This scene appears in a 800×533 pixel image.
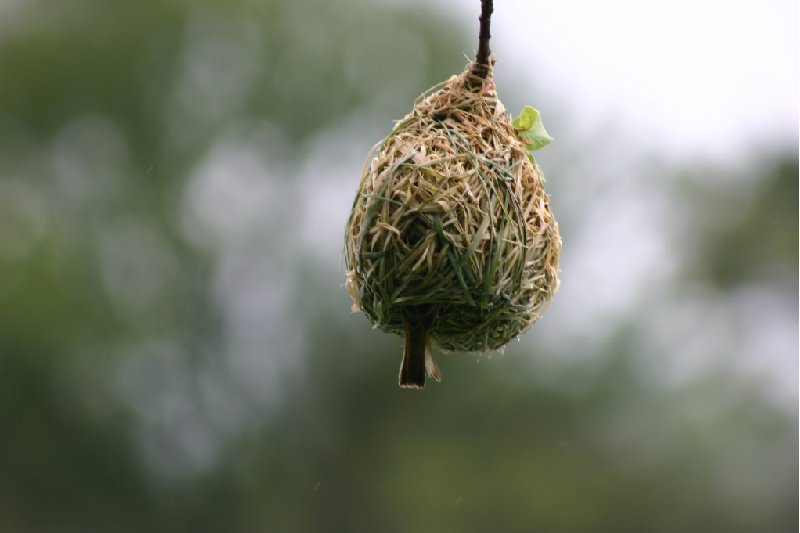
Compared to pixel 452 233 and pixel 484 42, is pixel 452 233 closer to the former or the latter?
pixel 452 233

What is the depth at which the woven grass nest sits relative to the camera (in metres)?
3.33

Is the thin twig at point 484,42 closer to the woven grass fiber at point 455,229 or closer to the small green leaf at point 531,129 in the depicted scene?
the woven grass fiber at point 455,229

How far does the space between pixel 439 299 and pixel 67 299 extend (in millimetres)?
13392

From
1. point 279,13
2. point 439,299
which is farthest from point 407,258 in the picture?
point 279,13

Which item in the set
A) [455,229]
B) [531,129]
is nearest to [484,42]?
[531,129]

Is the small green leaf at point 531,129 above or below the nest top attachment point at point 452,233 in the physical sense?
above

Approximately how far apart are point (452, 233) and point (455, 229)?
0.07 feet

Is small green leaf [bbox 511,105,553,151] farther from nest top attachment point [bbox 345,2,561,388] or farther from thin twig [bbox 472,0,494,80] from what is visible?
thin twig [bbox 472,0,494,80]

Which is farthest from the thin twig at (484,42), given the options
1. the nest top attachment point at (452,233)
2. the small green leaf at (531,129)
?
the small green leaf at (531,129)

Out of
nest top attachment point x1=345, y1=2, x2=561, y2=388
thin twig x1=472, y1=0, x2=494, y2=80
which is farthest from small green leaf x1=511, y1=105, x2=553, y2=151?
thin twig x1=472, y1=0, x2=494, y2=80

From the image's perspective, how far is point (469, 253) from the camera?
10.8 feet

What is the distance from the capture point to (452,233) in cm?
333

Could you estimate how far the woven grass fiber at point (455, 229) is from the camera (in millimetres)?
3330

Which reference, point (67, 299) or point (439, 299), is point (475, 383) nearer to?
point (67, 299)
